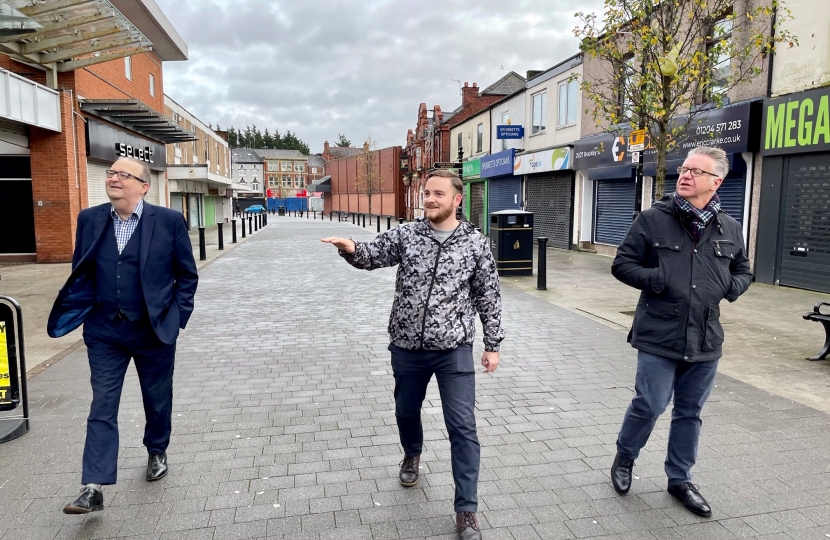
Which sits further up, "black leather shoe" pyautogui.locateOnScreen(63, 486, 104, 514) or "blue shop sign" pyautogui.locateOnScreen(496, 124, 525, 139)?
"blue shop sign" pyautogui.locateOnScreen(496, 124, 525, 139)

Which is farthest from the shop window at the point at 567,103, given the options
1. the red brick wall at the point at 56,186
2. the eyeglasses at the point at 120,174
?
the eyeglasses at the point at 120,174

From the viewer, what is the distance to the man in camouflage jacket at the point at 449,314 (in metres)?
3.06

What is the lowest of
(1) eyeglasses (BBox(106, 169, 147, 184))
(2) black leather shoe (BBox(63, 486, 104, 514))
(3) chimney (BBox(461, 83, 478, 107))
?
(2) black leather shoe (BBox(63, 486, 104, 514))

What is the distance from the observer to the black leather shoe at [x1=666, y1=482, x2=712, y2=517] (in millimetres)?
3243

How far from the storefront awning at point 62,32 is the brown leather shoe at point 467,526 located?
37.6 feet

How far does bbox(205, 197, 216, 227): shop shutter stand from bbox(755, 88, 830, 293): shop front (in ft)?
125

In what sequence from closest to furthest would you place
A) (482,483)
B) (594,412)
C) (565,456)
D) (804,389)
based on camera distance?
(482,483) → (565,456) → (594,412) → (804,389)

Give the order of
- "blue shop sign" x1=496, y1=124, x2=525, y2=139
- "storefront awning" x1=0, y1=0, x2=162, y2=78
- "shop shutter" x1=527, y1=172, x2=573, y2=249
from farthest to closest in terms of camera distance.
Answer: "blue shop sign" x1=496, y1=124, x2=525, y2=139
"shop shutter" x1=527, y1=172, x2=573, y2=249
"storefront awning" x1=0, y1=0, x2=162, y2=78

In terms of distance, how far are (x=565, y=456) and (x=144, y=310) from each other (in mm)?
2726

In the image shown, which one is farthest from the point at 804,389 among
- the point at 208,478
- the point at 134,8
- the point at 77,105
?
the point at 134,8

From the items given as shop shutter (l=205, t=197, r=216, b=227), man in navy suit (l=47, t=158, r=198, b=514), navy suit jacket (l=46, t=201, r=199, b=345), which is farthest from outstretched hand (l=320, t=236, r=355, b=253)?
shop shutter (l=205, t=197, r=216, b=227)

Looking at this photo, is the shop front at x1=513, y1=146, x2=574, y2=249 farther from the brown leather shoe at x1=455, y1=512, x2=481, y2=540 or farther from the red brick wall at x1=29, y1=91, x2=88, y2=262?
the brown leather shoe at x1=455, y1=512, x2=481, y2=540

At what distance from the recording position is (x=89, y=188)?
16.9 meters

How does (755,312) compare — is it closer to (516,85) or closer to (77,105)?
(77,105)
